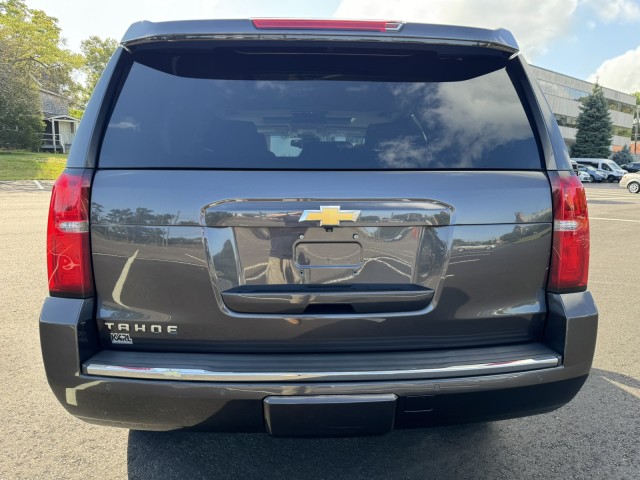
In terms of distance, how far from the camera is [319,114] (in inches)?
85.9

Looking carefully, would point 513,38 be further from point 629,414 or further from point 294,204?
point 629,414

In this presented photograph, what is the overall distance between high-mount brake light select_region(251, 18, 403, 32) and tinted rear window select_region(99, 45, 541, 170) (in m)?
0.12

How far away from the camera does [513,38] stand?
2229 mm

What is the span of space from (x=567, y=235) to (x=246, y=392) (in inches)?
57.1

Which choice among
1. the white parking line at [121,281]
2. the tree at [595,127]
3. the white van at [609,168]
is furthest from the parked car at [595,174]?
the white parking line at [121,281]

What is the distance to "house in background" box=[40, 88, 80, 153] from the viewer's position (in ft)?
153

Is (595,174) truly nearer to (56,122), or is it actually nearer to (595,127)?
(595,127)

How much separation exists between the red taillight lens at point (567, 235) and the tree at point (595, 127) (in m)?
57.9

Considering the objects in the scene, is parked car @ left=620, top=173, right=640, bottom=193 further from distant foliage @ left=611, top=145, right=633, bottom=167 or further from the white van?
distant foliage @ left=611, top=145, right=633, bottom=167

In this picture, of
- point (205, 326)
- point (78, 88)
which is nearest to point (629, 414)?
point (205, 326)

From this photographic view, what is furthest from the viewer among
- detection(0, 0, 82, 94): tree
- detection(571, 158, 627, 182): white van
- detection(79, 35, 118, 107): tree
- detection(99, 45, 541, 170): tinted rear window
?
detection(79, 35, 118, 107): tree

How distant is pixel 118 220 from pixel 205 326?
1.74 feet

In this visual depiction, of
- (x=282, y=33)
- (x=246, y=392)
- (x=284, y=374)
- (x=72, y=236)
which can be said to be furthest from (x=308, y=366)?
(x=282, y=33)

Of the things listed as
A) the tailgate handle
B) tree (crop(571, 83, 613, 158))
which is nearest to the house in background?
the tailgate handle
